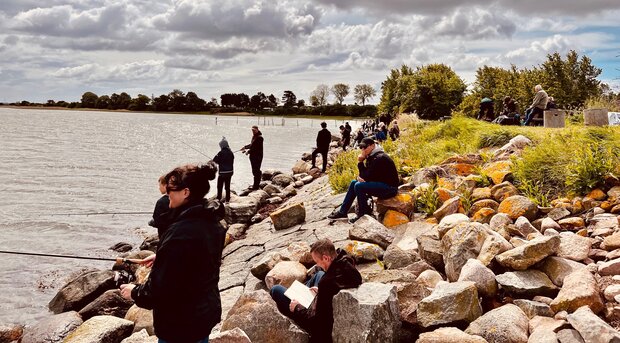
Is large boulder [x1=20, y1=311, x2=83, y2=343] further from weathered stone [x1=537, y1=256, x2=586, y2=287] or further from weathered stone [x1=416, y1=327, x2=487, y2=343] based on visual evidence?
weathered stone [x1=537, y1=256, x2=586, y2=287]

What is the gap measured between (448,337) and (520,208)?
3.54 m

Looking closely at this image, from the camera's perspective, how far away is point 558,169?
8344 millimetres

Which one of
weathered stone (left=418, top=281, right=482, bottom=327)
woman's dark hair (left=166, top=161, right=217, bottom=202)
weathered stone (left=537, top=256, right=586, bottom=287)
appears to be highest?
woman's dark hair (left=166, top=161, right=217, bottom=202)

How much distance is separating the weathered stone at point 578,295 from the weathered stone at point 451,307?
2.67 feet

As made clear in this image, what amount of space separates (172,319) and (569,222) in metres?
5.85

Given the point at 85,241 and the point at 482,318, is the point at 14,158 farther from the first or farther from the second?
the point at 482,318

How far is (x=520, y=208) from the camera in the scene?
24.1 feet

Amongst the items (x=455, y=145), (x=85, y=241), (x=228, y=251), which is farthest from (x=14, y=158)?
(x=455, y=145)

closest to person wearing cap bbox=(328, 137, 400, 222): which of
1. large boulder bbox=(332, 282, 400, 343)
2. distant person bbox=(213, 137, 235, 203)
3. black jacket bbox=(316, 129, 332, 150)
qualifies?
large boulder bbox=(332, 282, 400, 343)

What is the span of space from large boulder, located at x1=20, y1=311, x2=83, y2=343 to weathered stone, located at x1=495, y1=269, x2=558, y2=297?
247 inches

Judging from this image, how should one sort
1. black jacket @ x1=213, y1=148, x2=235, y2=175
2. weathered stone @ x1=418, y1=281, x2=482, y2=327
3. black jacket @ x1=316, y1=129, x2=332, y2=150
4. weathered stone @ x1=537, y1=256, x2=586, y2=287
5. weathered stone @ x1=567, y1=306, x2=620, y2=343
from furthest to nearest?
black jacket @ x1=316, y1=129, x2=332, y2=150 < black jacket @ x1=213, y1=148, x2=235, y2=175 < weathered stone @ x1=537, y1=256, x2=586, y2=287 < weathered stone @ x1=418, y1=281, x2=482, y2=327 < weathered stone @ x1=567, y1=306, x2=620, y2=343

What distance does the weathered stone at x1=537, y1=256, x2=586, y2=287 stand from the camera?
5520 mm

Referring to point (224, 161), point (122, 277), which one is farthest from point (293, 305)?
point (224, 161)

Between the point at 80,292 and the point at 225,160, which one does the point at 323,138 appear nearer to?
the point at 225,160
